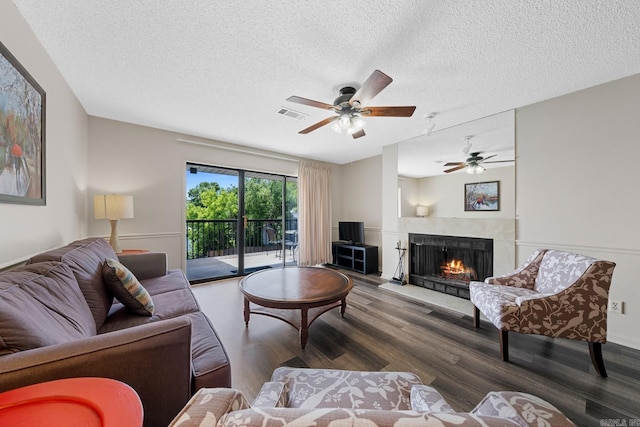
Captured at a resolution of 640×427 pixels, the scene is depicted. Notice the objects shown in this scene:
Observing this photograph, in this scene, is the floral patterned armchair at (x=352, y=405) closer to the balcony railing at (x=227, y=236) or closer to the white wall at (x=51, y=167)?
the white wall at (x=51, y=167)

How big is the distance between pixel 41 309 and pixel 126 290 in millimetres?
551

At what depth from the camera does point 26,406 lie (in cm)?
50

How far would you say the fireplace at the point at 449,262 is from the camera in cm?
282

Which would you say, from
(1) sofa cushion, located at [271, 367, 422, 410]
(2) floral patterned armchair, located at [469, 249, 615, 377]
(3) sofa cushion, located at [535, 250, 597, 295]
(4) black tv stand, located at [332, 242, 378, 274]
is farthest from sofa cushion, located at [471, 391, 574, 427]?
(4) black tv stand, located at [332, 242, 378, 274]

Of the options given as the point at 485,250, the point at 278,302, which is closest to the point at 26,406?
the point at 278,302

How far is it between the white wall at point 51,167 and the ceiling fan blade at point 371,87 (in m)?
2.09

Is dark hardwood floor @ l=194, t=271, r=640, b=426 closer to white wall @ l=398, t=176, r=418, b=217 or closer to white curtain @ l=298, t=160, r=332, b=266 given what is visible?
white wall @ l=398, t=176, r=418, b=217

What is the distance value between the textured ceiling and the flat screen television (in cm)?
248

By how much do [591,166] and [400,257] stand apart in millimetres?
2276

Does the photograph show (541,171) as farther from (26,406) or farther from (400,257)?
(26,406)

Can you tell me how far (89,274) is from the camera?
1.39m

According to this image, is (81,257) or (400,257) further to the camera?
(400,257)

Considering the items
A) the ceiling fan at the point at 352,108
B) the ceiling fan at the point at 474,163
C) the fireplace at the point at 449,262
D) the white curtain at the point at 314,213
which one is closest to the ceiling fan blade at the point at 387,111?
the ceiling fan at the point at 352,108

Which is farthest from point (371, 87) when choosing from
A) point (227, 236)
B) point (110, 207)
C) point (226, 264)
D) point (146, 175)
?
point (226, 264)
